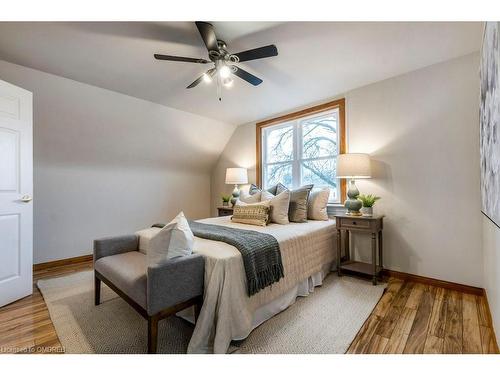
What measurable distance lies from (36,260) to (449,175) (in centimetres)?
501

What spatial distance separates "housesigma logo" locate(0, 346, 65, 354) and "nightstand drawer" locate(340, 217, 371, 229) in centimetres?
262

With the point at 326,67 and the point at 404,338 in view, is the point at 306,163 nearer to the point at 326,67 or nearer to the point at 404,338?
the point at 326,67

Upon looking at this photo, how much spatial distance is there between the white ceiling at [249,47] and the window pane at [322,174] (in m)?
1.04

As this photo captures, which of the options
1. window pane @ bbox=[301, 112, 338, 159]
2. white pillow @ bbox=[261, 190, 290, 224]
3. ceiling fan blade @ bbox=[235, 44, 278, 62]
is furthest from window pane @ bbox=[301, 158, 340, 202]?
ceiling fan blade @ bbox=[235, 44, 278, 62]

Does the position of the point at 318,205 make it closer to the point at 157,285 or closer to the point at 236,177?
the point at 236,177

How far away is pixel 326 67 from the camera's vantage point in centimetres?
243

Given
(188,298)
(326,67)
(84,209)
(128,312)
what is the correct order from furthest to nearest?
(84,209) < (326,67) < (128,312) < (188,298)

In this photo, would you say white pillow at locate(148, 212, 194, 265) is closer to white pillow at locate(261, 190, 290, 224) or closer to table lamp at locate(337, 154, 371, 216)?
white pillow at locate(261, 190, 290, 224)

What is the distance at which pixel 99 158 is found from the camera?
11.1 feet

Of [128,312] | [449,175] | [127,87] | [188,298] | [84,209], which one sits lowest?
[128,312]

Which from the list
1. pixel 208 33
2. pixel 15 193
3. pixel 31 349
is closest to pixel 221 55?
pixel 208 33

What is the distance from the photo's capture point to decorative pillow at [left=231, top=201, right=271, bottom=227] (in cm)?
251

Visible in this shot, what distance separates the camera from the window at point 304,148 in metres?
3.25
